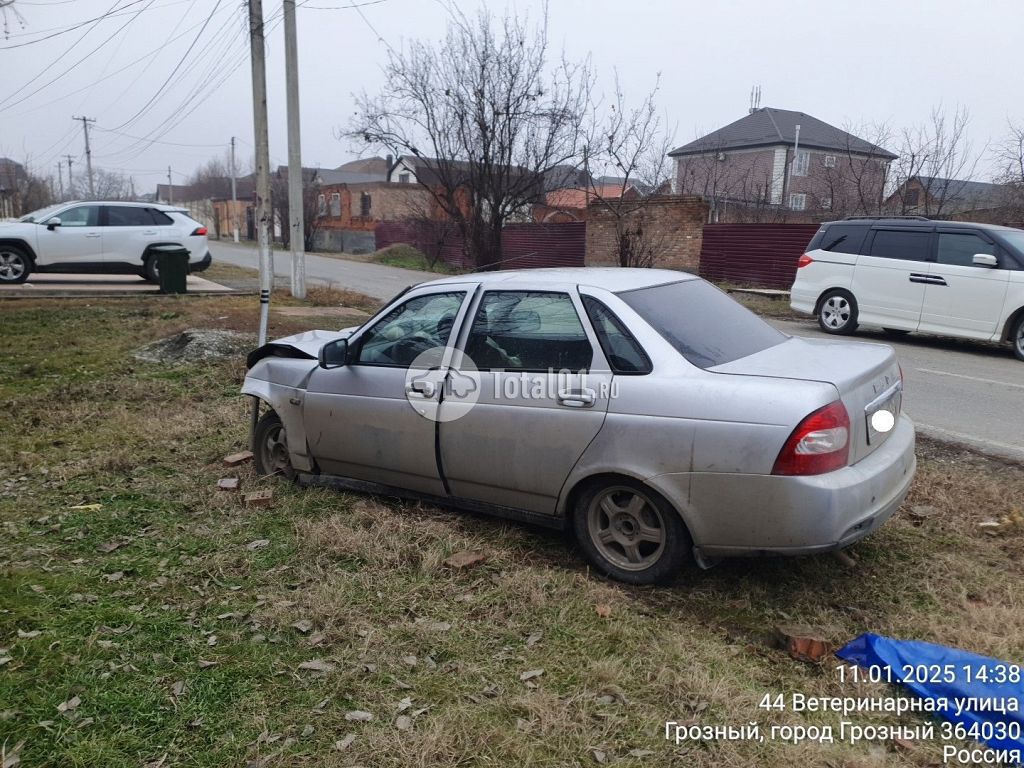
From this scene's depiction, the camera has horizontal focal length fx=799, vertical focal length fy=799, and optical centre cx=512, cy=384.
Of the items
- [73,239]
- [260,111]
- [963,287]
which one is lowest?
[963,287]

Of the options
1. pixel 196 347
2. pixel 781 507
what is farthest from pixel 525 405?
pixel 196 347

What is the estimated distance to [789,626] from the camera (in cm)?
351

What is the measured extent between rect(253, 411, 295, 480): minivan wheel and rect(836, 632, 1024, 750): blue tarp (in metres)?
3.77

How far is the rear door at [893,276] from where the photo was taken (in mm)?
11867

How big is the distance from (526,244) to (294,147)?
13803mm

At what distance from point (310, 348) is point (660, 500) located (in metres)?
2.82

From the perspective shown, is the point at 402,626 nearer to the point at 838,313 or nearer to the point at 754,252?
the point at 838,313

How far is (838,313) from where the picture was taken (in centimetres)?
1296

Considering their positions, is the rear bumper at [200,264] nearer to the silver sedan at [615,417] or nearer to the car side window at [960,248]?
the silver sedan at [615,417]

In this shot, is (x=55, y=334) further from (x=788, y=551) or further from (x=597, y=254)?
(x=597, y=254)

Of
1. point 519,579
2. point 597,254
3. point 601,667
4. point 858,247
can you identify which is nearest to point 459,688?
point 601,667

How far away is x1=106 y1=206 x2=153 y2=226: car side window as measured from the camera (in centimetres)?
1734

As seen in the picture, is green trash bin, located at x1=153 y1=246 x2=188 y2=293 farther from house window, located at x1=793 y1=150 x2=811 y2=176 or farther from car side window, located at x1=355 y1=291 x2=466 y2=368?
house window, located at x1=793 y1=150 x2=811 y2=176

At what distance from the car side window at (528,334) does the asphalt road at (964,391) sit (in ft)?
13.6
